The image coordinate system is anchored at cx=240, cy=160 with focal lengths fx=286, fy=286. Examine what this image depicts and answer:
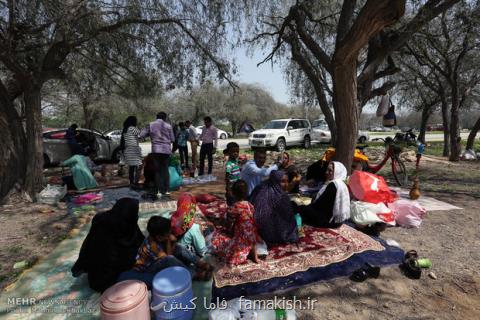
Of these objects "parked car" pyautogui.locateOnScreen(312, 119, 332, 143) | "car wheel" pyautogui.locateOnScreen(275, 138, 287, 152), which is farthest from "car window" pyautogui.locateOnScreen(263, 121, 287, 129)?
"parked car" pyautogui.locateOnScreen(312, 119, 332, 143)

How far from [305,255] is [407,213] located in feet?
7.19

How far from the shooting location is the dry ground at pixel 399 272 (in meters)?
2.54

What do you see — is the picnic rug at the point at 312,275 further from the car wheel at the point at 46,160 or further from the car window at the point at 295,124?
the car window at the point at 295,124

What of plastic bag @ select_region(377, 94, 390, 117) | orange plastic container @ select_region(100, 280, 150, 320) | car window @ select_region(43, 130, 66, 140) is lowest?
orange plastic container @ select_region(100, 280, 150, 320)

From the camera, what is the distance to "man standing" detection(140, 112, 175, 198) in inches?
217

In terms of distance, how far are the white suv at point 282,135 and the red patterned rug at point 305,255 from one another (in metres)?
10.9

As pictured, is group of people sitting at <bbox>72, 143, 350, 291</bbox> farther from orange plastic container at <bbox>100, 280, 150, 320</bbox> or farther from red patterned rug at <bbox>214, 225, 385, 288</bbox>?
orange plastic container at <bbox>100, 280, 150, 320</bbox>

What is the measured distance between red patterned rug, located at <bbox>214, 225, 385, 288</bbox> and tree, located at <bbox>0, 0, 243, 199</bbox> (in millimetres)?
4692

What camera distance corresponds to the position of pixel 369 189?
14.3ft

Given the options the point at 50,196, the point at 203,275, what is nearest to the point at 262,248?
the point at 203,275

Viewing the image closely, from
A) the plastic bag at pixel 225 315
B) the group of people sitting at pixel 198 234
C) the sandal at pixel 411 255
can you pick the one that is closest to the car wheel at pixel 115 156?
the group of people sitting at pixel 198 234

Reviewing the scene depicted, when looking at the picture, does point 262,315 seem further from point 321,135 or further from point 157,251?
point 321,135

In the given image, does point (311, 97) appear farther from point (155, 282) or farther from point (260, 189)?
point (155, 282)

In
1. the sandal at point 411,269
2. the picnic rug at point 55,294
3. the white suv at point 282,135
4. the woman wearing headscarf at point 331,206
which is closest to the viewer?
the picnic rug at point 55,294
